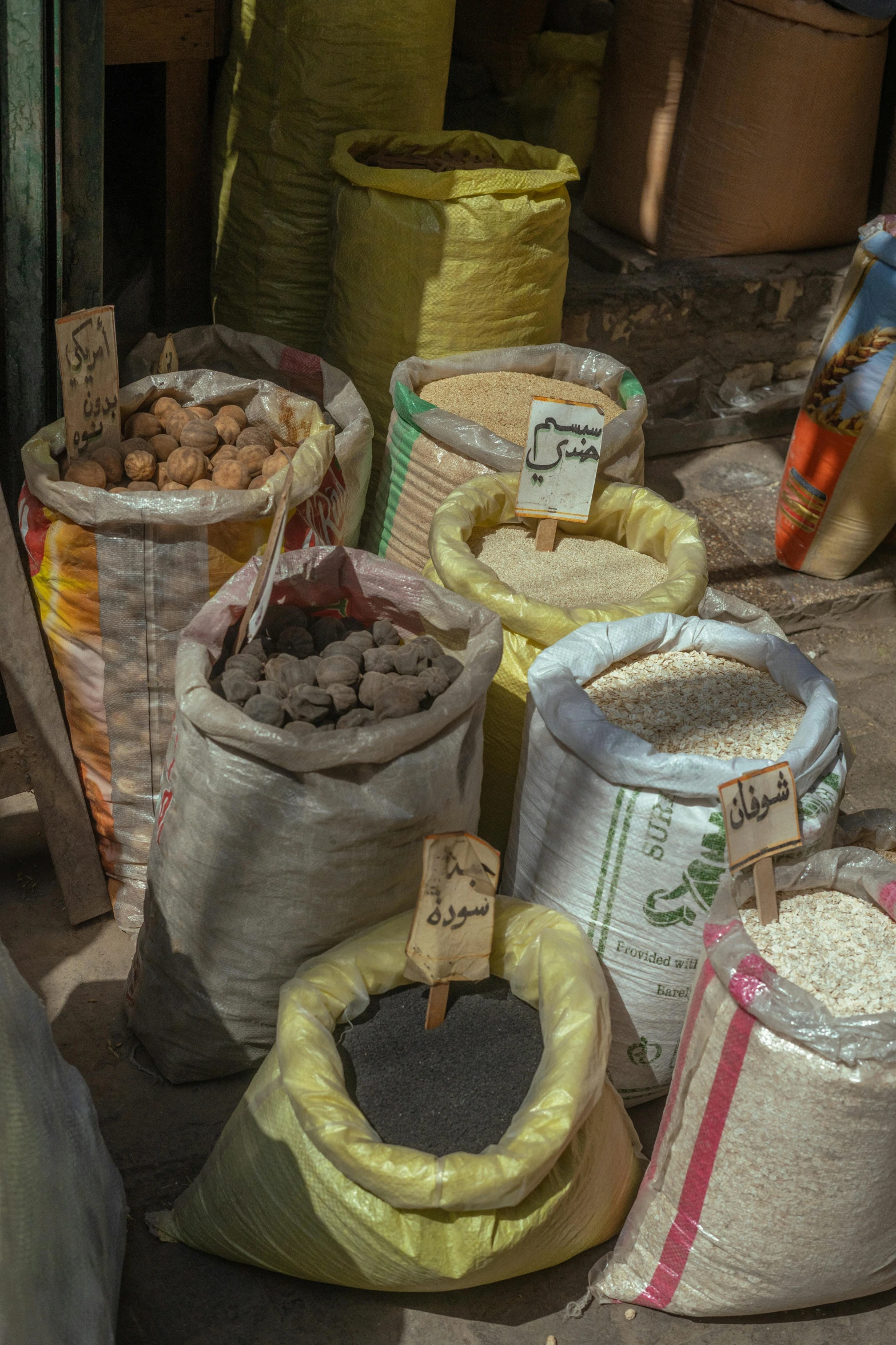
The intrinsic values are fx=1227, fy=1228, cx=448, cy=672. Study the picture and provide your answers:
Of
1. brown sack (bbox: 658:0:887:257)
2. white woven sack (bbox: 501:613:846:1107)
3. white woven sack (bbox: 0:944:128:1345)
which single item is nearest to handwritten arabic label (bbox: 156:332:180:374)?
white woven sack (bbox: 501:613:846:1107)

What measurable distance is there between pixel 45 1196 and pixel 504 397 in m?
1.52

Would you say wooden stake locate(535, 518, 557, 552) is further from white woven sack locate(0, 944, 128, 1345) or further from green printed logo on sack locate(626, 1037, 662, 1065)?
white woven sack locate(0, 944, 128, 1345)

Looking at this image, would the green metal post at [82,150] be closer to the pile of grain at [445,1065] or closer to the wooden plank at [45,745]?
the wooden plank at [45,745]

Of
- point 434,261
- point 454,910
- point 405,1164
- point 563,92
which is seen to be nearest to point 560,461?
point 434,261

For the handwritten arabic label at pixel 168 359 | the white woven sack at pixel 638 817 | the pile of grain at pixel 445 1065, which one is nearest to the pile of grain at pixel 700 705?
the white woven sack at pixel 638 817

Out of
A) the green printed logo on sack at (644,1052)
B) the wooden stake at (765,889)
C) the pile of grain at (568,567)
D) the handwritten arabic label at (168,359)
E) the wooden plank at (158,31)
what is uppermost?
the wooden plank at (158,31)

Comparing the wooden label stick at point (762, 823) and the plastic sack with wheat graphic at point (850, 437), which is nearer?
the wooden label stick at point (762, 823)

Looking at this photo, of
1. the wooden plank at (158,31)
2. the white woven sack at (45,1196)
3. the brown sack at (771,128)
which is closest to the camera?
the white woven sack at (45,1196)

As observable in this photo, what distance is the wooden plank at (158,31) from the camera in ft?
7.38

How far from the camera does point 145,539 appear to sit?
1653 millimetres

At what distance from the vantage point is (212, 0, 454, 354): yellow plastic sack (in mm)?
2326

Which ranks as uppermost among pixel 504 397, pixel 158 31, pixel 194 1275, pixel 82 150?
pixel 158 31

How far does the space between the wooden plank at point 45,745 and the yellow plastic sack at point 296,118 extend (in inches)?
41.2

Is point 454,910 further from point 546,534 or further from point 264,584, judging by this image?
point 546,534
